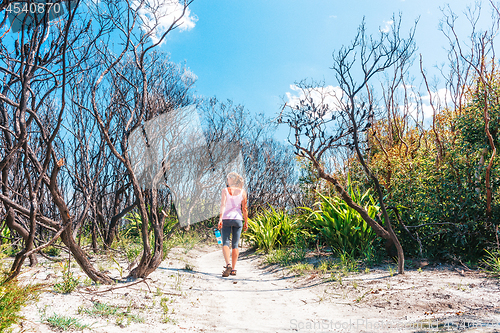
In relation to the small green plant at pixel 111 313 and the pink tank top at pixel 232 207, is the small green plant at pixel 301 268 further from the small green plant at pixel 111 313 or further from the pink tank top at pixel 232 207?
the small green plant at pixel 111 313

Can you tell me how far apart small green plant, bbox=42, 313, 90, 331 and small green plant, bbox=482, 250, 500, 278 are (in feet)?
13.6

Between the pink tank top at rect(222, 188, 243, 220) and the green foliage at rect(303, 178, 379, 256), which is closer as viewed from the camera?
the green foliage at rect(303, 178, 379, 256)

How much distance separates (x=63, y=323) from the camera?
2064 mm

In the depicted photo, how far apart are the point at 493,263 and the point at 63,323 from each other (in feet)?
15.3

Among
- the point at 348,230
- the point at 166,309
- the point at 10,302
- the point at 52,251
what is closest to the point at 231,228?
the point at 348,230

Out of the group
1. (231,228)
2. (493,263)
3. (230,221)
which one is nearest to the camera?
(493,263)

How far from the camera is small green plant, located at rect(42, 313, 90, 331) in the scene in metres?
2.05

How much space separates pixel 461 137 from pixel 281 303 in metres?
3.54

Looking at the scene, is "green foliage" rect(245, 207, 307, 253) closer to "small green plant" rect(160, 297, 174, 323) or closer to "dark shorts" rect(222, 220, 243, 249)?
"dark shorts" rect(222, 220, 243, 249)

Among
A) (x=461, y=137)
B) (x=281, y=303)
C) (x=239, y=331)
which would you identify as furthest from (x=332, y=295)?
(x=461, y=137)

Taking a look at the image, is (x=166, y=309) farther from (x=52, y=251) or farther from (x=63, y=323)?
(x=52, y=251)

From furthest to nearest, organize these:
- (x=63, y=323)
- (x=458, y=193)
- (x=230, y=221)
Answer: (x=230, y=221), (x=458, y=193), (x=63, y=323)

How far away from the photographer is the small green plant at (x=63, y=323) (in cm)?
205

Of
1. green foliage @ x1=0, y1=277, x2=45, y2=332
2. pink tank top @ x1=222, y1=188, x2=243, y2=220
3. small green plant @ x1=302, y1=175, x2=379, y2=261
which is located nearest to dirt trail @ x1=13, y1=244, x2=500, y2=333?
green foliage @ x1=0, y1=277, x2=45, y2=332
